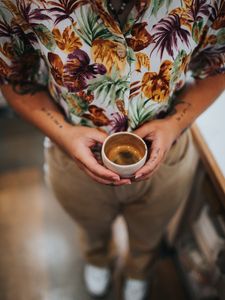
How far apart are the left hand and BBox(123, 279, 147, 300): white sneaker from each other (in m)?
0.70

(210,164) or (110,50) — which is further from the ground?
A: (110,50)

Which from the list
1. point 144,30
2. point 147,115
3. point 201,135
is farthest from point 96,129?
point 201,135

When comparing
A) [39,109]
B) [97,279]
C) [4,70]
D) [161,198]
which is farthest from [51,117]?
[97,279]

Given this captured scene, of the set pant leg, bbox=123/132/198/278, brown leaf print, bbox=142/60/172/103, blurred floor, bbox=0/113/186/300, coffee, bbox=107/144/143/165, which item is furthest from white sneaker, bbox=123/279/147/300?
brown leaf print, bbox=142/60/172/103

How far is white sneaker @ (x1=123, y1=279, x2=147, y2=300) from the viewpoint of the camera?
1.28m

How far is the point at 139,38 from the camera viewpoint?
25.5 inches

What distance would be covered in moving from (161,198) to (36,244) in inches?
29.6

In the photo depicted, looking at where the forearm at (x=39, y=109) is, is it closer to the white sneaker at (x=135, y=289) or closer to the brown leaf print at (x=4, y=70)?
the brown leaf print at (x=4, y=70)

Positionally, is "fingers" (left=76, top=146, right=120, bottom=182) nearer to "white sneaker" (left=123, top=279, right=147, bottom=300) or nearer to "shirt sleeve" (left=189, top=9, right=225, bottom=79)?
"shirt sleeve" (left=189, top=9, right=225, bottom=79)

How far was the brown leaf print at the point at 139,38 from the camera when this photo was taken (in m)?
0.64

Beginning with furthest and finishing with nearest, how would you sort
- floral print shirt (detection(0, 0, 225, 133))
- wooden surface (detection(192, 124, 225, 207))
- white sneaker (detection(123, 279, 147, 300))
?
white sneaker (detection(123, 279, 147, 300))
wooden surface (detection(192, 124, 225, 207))
floral print shirt (detection(0, 0, 225, 133))

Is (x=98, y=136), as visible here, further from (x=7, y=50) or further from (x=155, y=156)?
(x=7, y=50)

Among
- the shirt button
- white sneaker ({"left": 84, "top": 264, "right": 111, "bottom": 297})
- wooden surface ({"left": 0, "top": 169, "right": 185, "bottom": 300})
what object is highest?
the shirt button

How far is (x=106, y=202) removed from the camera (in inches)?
36.9
